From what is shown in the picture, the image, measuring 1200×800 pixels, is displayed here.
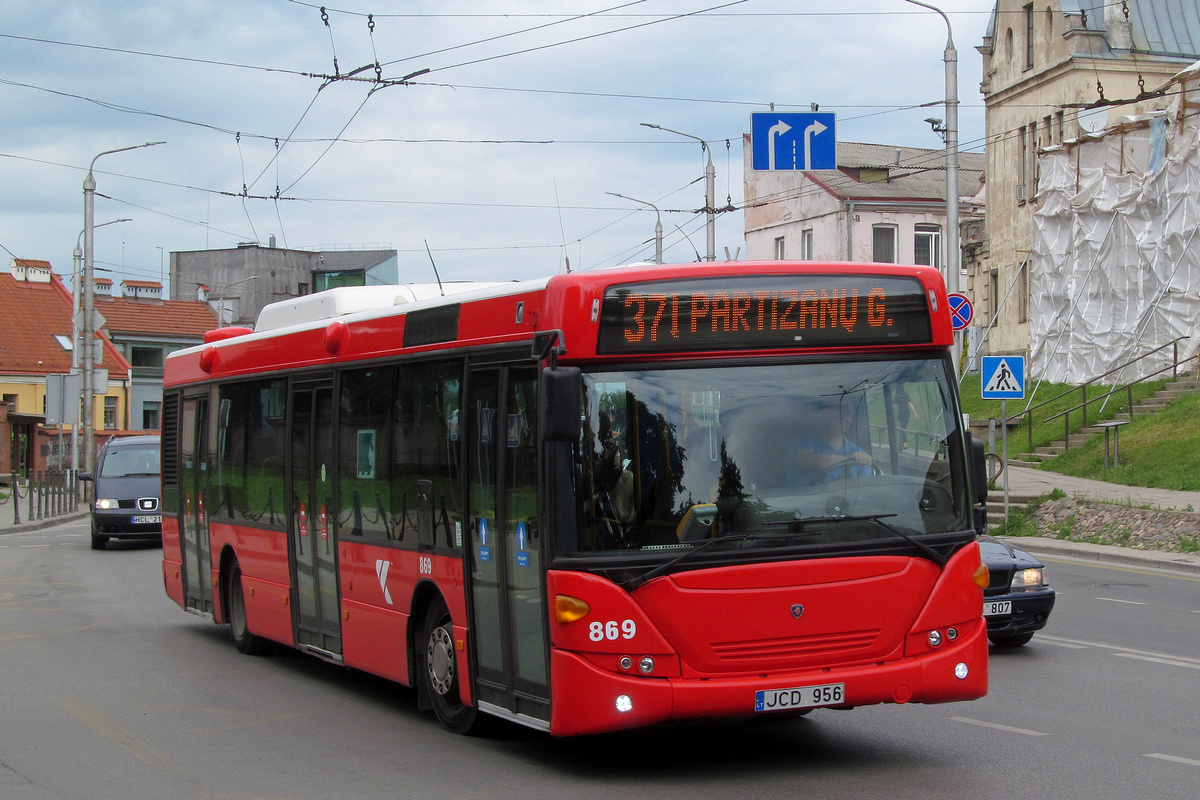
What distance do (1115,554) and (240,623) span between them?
13496 mm

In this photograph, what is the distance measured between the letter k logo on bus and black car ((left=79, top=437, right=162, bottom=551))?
17035mm

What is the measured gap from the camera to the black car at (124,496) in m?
25.9

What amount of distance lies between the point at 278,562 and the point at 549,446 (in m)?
5.37

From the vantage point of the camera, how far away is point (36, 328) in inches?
2830

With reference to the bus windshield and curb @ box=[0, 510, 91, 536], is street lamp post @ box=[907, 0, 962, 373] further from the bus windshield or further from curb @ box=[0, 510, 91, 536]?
curb @ box=[0, 510, 91, 536]


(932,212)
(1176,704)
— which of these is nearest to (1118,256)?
(932,212)

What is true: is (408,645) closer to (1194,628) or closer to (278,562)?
(278,562)

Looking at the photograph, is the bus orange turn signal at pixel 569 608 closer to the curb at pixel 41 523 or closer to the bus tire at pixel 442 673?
the bus tire at pixel 442 673

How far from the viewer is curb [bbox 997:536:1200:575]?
793 inches

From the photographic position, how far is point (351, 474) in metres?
10.4

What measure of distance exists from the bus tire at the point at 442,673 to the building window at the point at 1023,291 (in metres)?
39.6

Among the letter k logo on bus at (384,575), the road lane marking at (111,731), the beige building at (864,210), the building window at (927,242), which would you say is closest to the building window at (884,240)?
the beige building at (864,210)

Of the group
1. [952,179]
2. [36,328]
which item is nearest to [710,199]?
[952,179]

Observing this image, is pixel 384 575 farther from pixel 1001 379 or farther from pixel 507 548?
pixel 1001 379
